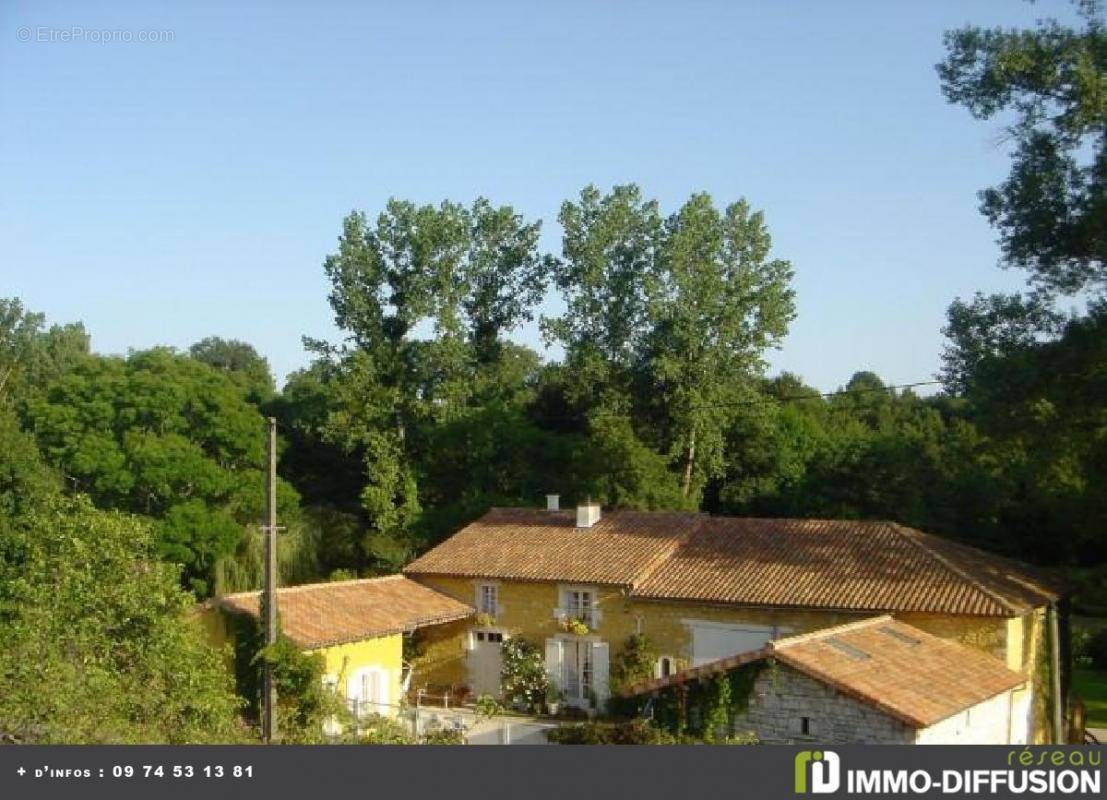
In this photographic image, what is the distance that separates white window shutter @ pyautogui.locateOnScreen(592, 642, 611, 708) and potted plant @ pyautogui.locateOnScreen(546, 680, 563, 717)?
89 centimetres

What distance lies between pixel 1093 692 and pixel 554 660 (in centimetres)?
1798

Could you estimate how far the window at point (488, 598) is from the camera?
29.4 metres

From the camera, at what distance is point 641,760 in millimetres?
10945

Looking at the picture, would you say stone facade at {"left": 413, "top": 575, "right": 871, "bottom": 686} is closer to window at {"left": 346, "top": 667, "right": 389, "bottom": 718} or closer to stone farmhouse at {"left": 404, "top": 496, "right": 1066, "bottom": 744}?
stone farmhouse at {"left": 404, "top": 496, "right": 1066, "bottom": 744}

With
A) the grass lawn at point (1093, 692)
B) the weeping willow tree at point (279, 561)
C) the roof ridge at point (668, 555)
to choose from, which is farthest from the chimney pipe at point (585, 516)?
the grass lawn at point (1093, 692)

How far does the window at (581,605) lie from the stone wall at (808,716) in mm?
8613

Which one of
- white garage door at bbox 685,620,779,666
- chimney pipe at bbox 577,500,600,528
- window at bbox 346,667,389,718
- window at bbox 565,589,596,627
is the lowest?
window at bbox 346,667,389,718

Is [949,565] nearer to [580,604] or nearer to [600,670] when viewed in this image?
[600,670]

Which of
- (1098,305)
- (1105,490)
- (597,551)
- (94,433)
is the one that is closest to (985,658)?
(1105,490)

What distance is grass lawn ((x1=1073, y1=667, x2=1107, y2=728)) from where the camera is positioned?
32000mm

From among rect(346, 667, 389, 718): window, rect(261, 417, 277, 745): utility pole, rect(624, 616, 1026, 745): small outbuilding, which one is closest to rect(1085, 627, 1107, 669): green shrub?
rect(624, 616, 1026, 745): small outbuilding

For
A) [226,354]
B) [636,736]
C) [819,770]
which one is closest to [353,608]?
[636,736]

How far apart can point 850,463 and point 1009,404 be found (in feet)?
64.4

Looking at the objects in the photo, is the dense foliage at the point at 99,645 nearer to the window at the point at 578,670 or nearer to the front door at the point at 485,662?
the window at the point at 578,670
